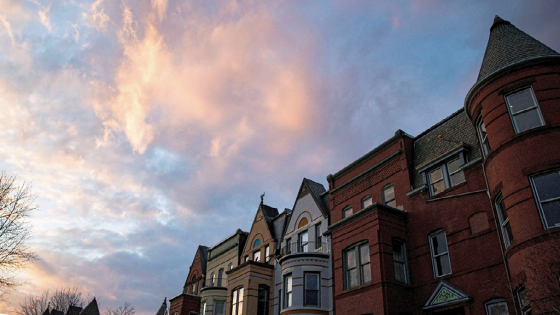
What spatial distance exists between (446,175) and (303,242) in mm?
11559

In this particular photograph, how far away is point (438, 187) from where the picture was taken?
2031 centimetres

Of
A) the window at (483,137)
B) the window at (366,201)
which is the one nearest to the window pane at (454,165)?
the window at (483,137)

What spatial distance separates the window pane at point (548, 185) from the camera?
45.3 feet

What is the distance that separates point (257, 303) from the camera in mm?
29656

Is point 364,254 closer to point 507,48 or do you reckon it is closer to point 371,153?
point 371,153

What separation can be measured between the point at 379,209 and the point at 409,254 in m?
2.71

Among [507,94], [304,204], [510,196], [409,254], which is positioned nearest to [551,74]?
[507,94]

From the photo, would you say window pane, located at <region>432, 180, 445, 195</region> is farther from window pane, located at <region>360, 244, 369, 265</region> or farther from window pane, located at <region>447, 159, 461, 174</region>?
window pane, located at <region>360, 244, 369, 265</region>

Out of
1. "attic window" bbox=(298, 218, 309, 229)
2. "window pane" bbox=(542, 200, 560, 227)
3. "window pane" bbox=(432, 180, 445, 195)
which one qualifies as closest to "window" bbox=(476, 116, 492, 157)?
"window pane" bbox=(432, 180, 445, 195)

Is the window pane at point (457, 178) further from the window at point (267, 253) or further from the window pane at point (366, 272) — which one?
the window at point (267, 253)

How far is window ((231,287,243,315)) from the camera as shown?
3044 centimetres

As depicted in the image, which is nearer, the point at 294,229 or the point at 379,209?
the point at 379,209

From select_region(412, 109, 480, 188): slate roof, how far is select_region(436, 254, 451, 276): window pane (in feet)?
13.2

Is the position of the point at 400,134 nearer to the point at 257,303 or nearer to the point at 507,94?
the point at 507,94
